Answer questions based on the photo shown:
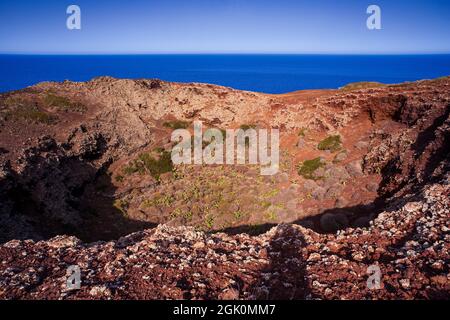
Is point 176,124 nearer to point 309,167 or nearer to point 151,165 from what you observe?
point 151,165

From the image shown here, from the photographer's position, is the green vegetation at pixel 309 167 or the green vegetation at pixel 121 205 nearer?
the green vegetation at pixel 121 205

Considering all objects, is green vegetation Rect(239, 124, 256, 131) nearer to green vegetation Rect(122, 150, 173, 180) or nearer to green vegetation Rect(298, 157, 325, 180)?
green vegetation Rect(298, 157, 325, 180)

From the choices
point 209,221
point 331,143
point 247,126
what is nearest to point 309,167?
point 331,143

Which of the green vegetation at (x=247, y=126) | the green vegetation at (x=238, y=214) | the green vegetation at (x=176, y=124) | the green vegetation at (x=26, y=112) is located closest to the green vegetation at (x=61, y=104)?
the green vegetation at (x=26, y=112)

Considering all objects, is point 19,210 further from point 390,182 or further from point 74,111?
point 390,182

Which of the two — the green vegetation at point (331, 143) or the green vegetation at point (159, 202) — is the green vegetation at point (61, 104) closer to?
the green vegetation at point (159, 202)

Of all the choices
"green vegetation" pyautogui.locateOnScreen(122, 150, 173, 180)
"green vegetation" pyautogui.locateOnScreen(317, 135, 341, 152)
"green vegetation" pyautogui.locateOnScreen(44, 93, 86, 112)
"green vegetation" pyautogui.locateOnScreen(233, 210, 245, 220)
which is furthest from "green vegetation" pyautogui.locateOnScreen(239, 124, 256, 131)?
"green vegetation" pyautogui.locateOnScreen(44, 93, 86, 112)
